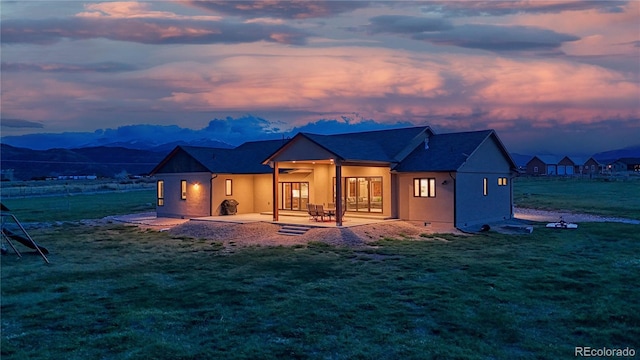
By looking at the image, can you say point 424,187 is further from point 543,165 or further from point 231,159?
point 543,165

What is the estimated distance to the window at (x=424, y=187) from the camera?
949 inches

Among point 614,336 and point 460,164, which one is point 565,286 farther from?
point 460,164

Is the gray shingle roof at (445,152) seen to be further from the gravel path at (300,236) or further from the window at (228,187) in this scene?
the window at (228,187)

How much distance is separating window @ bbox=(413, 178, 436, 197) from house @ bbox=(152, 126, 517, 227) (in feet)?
0.17

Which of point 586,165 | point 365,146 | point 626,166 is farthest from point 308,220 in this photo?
point 626,166

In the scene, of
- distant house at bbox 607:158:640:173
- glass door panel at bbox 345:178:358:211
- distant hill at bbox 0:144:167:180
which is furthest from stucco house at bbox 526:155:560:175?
distant hill at bbox 0:144:167:180

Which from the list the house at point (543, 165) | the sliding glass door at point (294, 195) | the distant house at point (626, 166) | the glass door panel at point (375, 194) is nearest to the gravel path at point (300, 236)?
the glass door panel at point (375, 194)

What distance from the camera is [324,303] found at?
10.1m

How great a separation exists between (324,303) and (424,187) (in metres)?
15.4

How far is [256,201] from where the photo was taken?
102 ft

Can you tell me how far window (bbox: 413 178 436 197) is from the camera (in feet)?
79.0

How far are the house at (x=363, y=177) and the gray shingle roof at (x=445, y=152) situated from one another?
5 centimetres

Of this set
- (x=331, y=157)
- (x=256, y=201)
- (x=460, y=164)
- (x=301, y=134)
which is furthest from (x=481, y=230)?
(x=256, y=201)

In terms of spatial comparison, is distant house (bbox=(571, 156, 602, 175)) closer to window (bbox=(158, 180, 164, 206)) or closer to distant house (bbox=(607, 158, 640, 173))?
distant house (bbox=(607, 158, 640, 173))
